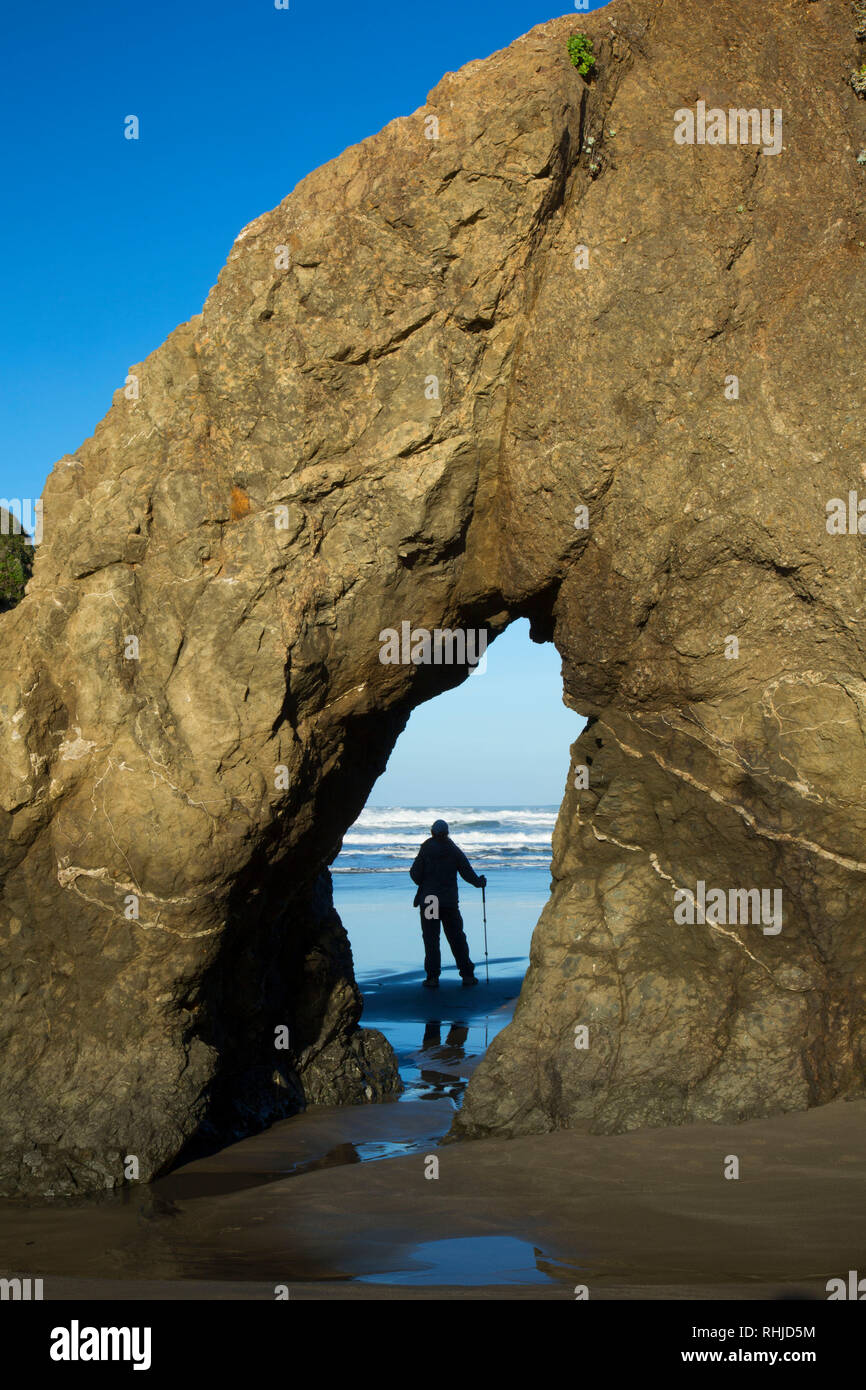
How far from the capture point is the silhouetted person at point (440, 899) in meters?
14.8

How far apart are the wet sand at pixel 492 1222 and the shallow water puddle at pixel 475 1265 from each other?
1 cm

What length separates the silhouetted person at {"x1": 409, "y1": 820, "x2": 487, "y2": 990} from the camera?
14758 millimetres

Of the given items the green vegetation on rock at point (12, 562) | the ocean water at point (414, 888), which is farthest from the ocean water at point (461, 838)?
the green vegetation on rock at point (12, 562)

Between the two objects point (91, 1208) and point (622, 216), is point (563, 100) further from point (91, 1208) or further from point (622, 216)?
point (91, 1208)

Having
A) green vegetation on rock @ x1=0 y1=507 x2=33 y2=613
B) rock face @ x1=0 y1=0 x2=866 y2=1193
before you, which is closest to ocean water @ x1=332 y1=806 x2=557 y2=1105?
rock face @ x1=0 y1=0 x2=866 y2=1193

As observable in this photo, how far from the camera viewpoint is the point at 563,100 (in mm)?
6785

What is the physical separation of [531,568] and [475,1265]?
4050mm

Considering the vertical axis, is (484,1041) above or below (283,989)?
below

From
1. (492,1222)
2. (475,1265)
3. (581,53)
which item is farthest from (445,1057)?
(581,53)

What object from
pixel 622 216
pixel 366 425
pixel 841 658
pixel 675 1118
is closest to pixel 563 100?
pixel 622 216

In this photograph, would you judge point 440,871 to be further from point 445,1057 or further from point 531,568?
point 531,568
